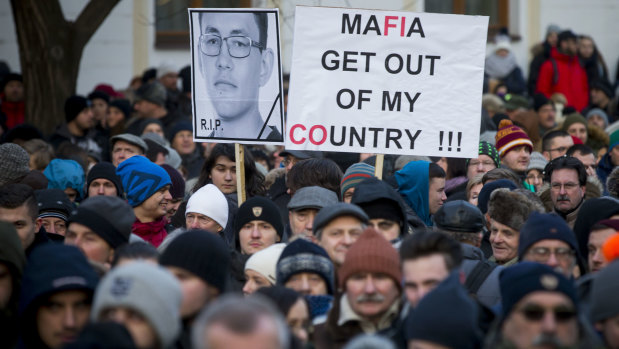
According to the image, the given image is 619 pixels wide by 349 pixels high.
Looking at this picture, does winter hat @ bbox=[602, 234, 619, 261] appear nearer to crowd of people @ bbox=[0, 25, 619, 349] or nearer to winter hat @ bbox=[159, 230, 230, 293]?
crowd of people @ bbox=[0, 25, 619, 349]

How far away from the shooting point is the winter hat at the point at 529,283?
4945 millimetres

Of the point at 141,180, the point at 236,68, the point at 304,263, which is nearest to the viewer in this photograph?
the point at 304,263

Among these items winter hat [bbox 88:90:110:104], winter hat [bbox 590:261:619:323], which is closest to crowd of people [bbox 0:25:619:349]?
winter hat [bbox 590:261:619:323]

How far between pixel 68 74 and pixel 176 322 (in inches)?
369

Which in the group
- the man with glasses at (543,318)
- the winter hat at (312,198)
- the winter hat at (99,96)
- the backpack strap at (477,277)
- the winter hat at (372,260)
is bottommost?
the backpack strap at (477,277)

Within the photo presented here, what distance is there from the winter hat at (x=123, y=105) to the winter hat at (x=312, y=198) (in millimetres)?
6606

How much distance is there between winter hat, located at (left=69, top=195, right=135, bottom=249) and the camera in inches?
248

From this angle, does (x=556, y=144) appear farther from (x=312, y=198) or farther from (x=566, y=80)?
(x=566, y=80)

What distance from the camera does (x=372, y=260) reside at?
5.47m

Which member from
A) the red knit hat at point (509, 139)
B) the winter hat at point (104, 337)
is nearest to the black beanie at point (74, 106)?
the red knit hat at point (509, 139)

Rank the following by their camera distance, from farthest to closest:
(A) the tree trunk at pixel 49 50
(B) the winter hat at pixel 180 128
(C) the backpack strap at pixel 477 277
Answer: (A) the tree trunk at pixel 49 50 < (B) the winter hat at pixel 180 128 < (C) the backpack strap at pixel 477 277

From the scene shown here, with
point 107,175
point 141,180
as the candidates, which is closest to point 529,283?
point 141,180

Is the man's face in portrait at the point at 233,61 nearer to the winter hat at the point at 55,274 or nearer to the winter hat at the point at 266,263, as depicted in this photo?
the winter hat at the point at 266,263

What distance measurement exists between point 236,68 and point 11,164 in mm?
1977
